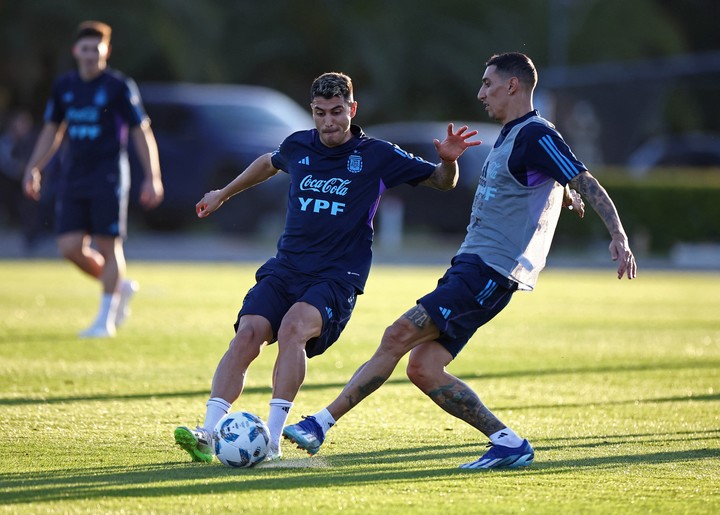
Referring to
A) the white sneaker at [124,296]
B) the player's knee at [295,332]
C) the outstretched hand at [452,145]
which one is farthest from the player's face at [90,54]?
the player's knee at [295,332]

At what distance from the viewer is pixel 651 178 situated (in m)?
28.7

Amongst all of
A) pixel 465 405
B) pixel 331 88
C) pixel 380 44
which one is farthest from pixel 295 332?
pixel 380 44

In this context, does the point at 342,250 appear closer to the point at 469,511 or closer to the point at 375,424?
the point at 375,424

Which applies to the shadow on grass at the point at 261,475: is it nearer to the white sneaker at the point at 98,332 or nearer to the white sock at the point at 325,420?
the white sock at the point at 325,420

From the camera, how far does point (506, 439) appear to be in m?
6.36

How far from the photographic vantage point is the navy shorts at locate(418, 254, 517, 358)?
6324 mm

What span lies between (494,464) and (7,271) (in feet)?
49.9

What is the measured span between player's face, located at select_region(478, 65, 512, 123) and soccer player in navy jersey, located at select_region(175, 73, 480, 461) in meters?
0.19

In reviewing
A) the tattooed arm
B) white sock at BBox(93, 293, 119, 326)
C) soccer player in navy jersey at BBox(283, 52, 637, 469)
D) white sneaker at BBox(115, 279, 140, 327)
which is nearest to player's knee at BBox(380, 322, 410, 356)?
soccer player in navy jersey at BBox(283, 52, 637, 469)

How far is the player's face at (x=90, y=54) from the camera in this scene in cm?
1117

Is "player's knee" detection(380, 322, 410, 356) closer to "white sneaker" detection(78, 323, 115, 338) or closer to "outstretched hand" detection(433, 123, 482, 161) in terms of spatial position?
"outstretched hand" detection(433, 123, 482, 161)

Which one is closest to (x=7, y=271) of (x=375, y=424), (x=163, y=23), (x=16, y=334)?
(x=16, y=334)

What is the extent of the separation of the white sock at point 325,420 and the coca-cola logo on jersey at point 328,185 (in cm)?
113

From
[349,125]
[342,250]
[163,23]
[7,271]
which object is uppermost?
[163,23]
